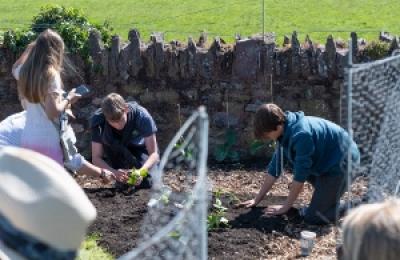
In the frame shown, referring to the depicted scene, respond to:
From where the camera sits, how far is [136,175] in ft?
23.0

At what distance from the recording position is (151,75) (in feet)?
27.0

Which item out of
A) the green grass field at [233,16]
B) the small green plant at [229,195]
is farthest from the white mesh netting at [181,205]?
the green grass field at [233,16]

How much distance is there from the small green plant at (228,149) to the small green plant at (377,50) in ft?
4.77

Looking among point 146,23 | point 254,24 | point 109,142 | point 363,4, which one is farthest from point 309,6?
point 109,142

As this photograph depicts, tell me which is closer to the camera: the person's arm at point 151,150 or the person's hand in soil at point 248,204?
the person's hand in soil at point 248,204

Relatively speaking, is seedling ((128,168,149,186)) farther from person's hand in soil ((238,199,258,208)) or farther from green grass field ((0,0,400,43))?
green grass field ((0,0,400,43))

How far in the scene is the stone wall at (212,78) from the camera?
7.96 meters

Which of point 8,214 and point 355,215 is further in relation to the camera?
point 355,215

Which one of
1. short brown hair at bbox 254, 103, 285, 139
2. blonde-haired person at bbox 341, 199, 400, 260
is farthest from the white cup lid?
blonde-haired person at bbox 341, 199, 400, 260

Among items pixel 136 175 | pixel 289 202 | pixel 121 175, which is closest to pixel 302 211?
pixel 289 202

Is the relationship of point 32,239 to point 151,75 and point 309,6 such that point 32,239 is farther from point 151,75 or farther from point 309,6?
point 309,6

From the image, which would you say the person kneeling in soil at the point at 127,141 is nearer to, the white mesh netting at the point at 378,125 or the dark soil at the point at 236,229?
the dark soil at the point at 236,229

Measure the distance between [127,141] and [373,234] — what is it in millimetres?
5027

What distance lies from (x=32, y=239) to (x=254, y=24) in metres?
13.3
